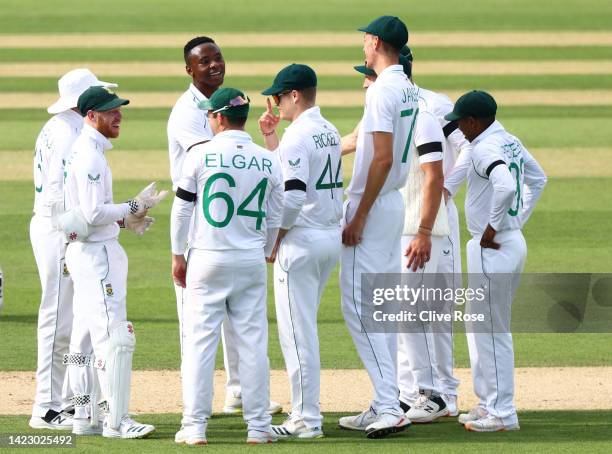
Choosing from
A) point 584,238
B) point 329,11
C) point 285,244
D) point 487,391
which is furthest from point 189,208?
point 329,11

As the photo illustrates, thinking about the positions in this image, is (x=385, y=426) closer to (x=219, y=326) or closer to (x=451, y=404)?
(x=451, y=404)

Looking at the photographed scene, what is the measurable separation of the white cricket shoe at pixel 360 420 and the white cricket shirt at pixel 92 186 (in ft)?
5.44

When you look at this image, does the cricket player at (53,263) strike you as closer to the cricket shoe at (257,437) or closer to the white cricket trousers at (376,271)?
the cricket shoe at (257,437)

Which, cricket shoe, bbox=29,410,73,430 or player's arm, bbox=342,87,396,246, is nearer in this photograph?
player's arm, bbox=342,87,396,246

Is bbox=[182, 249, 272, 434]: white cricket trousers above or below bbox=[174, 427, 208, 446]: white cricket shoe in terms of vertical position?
above

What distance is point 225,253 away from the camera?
6.92 meters

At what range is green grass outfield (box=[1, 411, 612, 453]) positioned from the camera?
6910mm

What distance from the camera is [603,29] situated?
28062 mm

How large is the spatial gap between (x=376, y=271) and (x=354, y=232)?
0.25 metres

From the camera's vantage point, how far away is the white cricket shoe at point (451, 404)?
7918 mm

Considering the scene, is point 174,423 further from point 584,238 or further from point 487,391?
point 584,238

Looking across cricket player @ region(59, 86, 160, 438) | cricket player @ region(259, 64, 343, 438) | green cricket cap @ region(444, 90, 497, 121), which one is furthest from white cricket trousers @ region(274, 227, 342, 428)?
green cricket cap @ region(444, 90, 497, 121)

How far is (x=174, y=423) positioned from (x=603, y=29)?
2224 cm

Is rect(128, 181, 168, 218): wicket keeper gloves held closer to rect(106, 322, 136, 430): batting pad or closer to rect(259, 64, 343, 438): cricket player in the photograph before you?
rect(106, 322, 136, 430): batting pad
